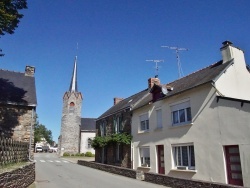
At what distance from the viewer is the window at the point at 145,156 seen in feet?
61.6

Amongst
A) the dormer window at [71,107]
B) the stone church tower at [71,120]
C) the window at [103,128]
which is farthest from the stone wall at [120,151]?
the dormer window at [71,107]

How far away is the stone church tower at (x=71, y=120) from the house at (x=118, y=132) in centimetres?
2393

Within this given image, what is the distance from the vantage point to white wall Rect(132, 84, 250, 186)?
11.3m

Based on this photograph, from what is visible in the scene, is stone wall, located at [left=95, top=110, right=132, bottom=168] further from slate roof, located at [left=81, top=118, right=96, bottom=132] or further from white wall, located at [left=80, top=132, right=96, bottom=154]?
slate roof, located at [left=81, top=118, right=96, bottom=132]

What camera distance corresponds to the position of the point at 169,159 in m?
15.9

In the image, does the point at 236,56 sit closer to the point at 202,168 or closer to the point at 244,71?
the point at 244,71

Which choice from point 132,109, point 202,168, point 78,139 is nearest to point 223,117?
point 202,168

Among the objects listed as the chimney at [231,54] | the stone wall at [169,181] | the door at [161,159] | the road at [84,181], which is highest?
the chimney at [231,54]

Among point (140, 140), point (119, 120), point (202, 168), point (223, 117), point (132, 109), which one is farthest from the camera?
point (119, 120)

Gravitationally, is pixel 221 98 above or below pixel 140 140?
above

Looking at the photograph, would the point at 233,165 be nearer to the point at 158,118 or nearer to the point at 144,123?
the point at 158,118

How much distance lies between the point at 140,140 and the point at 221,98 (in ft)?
29.5

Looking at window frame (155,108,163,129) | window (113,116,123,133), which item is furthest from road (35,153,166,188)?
window (113,116,123,133)

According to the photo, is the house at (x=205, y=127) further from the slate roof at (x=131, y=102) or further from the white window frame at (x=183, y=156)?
the slate roof at (x=131, y=102)
